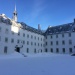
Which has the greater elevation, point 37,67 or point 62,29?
point 62,29

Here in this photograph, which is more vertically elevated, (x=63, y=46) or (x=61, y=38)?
(x=61, y=38)

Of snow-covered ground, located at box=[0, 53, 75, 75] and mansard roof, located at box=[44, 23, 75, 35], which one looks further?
mansard roof, located at box=[44, 23, 75, 35]

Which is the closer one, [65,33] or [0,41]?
[0,41]

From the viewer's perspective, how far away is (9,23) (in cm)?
3853

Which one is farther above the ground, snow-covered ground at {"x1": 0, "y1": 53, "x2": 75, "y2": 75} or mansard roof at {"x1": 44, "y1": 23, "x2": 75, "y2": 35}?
mansard roof at {"x1": 44, "y1": 23, "x2": 75, "y2": 35}

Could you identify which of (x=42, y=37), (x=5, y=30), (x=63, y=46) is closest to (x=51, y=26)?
(x=42, y=37)

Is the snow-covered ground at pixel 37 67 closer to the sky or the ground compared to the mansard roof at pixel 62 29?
closer to the ground

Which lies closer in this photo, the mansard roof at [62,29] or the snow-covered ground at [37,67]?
the snow-covered ground at [37,67]

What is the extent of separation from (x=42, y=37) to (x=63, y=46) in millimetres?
9986

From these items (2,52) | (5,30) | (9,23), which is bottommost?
(2,52)

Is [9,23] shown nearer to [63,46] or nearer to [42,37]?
[42,37]

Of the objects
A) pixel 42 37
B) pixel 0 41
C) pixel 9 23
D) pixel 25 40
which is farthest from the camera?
pixel 42 37

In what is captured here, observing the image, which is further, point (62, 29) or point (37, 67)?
point (62, 29)

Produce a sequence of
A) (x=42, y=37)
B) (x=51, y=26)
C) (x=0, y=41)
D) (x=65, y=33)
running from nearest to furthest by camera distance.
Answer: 1. (x=0, y=41)
2. (x=65, y=33)
3. (x=42, y=37)
4. (x=51, y=26)
